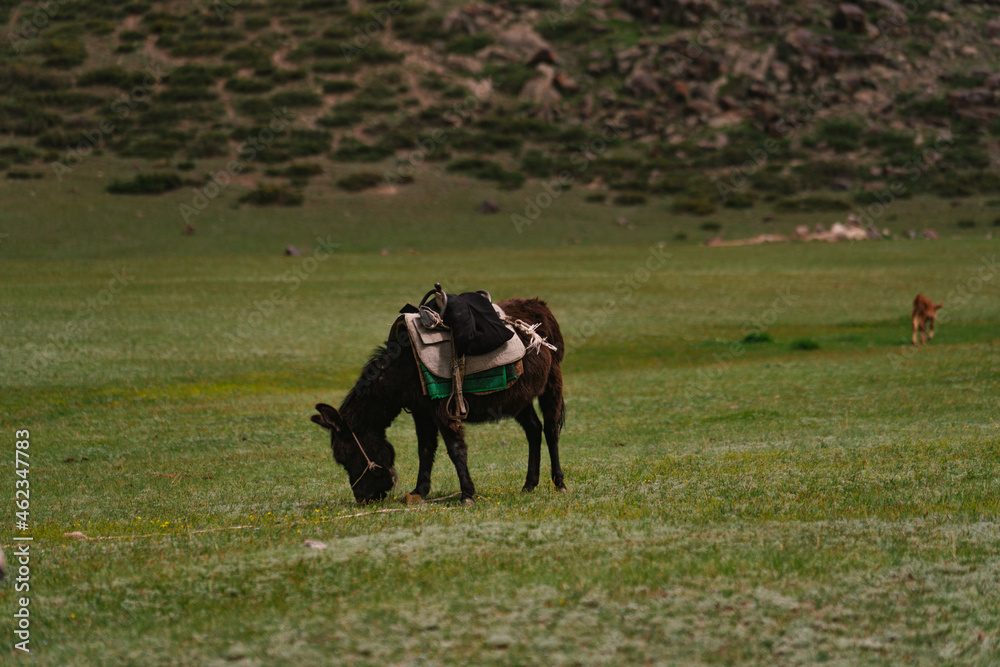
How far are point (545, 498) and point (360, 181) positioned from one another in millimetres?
74391

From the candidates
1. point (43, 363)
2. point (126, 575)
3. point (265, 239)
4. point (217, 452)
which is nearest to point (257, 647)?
point (126, 575)

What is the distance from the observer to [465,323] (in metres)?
9.04

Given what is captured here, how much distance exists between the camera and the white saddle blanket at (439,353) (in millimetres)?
9078

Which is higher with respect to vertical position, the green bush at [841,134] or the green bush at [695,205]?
the green bush at [841,134]

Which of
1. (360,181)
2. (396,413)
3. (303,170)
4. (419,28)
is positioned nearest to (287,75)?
(419,28)

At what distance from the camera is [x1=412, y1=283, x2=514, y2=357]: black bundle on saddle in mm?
9031

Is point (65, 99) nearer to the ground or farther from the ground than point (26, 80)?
nearer to the ground

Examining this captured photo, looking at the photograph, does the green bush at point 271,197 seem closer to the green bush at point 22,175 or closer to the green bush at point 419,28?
the green bush at point 22,175

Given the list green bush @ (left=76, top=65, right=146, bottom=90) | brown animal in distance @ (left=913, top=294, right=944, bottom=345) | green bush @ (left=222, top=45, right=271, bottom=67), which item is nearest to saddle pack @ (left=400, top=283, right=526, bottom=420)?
brown animal in distance @ (left=913, top=294, right=944, bottom=345)

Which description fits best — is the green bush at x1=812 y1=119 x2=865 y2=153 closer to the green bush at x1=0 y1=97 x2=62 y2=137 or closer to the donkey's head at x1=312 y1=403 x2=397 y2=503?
the green bush at x1=0 y1=97 x2=62 y2=137

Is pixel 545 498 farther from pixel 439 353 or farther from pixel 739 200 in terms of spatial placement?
pixel 739 200

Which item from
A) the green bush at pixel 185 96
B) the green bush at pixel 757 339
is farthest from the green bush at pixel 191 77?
the green bush at pixel 757 339

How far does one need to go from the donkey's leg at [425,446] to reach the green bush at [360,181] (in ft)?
239

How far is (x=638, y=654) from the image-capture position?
5.21 m
